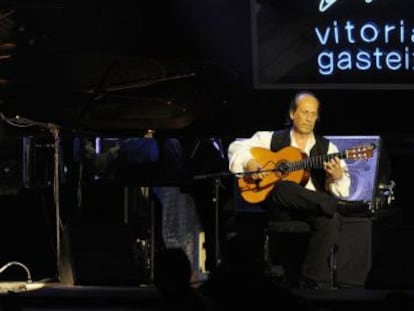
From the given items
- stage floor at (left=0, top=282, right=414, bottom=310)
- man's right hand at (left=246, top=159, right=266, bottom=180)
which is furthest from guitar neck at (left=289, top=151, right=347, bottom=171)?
stage floor at (left=0, top=282, right=414, bottom=310)

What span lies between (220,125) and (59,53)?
104 inches

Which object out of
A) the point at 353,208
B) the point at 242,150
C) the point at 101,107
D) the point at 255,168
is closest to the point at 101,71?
the point at 101,107

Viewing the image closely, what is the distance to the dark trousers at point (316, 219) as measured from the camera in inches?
316

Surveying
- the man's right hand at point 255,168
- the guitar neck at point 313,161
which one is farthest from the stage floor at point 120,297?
the man's right hand at point 255,168

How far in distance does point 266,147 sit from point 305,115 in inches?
15.3

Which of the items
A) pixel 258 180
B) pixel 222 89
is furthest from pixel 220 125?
pixel 258 180

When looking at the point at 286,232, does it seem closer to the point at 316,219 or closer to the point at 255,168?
the point at 316,219

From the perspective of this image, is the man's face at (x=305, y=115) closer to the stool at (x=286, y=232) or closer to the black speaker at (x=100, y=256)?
the stool at (x=286, y=232)

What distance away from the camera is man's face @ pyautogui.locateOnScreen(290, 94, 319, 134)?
8.56m

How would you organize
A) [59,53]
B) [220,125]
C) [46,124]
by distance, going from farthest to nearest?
[220,125]
[46,124]
[59,53]

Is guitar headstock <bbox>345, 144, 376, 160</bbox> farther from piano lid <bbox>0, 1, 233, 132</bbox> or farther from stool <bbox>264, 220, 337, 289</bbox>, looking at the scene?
piano lid <bbox>0, 1, 233, 132</bbox>

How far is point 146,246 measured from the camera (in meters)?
8.60

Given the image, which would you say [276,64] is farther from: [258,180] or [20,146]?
[20,146]

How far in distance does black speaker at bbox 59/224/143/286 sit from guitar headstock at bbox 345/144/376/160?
1.71m
